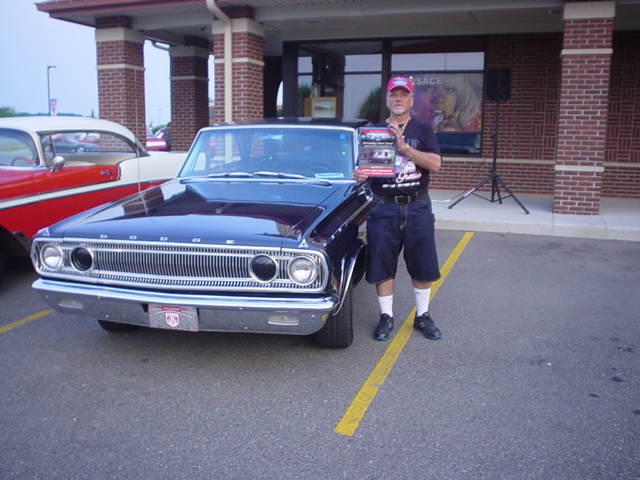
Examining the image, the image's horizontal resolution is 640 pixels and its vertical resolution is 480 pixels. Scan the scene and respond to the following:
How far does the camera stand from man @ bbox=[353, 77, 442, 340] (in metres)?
4.25

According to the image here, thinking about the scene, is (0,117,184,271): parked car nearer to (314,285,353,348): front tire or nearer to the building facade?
(314,285,353,348): front tire

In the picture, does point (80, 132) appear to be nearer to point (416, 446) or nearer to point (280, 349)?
point (280, 349)

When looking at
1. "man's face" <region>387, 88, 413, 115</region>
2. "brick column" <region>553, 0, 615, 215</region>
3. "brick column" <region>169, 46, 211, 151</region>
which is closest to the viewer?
"man's face" <region>387, 88, 413, 115</region>

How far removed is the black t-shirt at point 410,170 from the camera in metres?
4.30

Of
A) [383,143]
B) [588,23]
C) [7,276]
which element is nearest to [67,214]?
[7,276]

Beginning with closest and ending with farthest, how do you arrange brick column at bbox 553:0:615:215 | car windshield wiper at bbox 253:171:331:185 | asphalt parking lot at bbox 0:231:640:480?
asphalt parking lot at bbox 0:231:640:480
car windshield wiper at bbox 253:171:331:185
brick column at bbox 553:0:615:215

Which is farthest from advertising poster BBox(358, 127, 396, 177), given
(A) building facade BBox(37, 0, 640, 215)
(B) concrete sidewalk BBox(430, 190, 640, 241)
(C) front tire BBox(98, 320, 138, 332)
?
(A) building facade BBox(37, 0, 640, 215)

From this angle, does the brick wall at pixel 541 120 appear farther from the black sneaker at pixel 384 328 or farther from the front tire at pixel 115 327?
the front tire at pixel 115 327

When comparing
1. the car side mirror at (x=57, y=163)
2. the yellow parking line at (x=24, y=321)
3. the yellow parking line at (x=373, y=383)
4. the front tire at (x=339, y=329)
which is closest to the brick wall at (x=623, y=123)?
the yellow parking line at (x=373, y=383)

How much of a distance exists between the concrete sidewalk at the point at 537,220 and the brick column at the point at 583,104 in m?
0.41

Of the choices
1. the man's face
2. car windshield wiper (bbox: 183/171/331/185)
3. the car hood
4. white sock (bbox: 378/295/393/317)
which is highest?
the man's face

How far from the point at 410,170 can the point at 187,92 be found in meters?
11.7

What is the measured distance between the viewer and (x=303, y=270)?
3688mm

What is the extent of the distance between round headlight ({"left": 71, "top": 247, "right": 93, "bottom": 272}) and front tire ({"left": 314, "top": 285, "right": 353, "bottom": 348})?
62.4 inches
